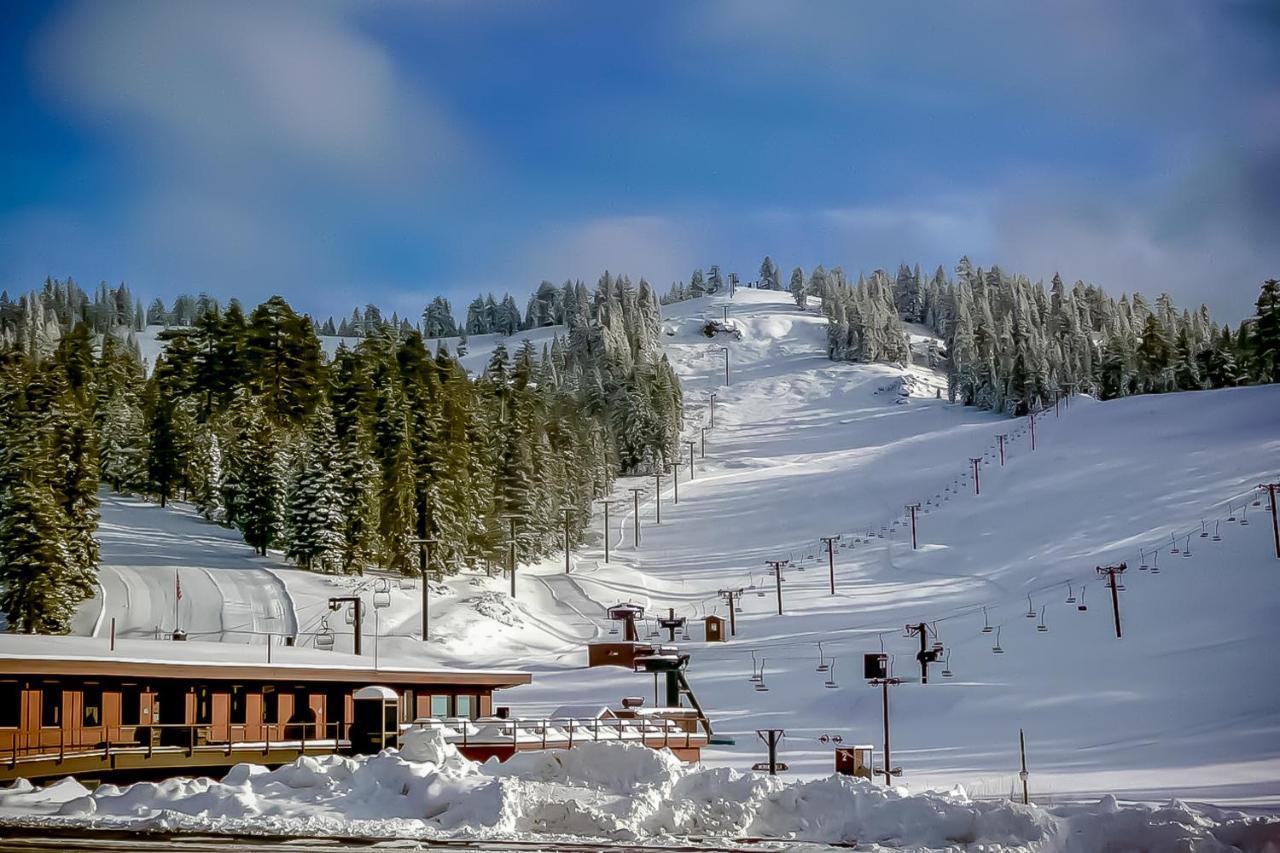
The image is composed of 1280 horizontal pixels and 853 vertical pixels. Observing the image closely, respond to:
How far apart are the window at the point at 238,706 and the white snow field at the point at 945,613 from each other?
8.94 m

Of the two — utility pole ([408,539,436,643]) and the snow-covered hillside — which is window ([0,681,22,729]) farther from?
utility pole ([408,539,436,643])

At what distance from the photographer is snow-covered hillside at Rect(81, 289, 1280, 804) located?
1583 inches

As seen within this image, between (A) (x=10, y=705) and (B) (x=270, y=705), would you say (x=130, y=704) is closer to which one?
(A) (x=10, y=705)

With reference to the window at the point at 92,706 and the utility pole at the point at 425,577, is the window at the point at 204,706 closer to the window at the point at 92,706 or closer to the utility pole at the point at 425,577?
the window at the point at 92,706

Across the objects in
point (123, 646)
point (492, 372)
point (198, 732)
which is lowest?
point (198, 732)

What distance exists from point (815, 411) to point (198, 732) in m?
145

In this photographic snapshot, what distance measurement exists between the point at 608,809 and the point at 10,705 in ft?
45.8

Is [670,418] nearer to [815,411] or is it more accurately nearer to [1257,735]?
[815,411]

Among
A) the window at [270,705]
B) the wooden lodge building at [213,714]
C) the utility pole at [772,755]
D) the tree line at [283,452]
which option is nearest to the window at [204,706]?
the wooden lodge building at [213,714]

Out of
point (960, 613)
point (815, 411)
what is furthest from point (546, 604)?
point (815, 411)

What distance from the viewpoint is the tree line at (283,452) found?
2223 inches

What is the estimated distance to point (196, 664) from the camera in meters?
27.8

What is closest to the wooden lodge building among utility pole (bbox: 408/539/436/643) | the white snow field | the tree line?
the white snow field

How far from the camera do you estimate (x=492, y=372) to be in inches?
4166
